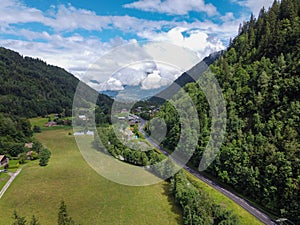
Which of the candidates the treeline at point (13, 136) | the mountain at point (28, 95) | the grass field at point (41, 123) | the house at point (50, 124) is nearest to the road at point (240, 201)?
the treeline at point (13, 136)

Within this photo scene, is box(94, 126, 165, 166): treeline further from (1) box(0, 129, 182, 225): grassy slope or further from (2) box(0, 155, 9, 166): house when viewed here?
(2) box(0, 155, 9, 166): house

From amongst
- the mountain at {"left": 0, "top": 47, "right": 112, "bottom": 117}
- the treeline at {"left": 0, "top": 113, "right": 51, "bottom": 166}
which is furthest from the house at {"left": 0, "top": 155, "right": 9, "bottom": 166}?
the mountain at {"left": 0, "top": 47, "right": 112, "bottom": 117}

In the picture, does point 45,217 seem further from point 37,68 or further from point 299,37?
point 37,68

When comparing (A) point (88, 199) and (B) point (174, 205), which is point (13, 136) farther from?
(B) point (174, 205)

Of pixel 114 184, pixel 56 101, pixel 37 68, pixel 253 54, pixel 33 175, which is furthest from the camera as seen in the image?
pixel 37 68

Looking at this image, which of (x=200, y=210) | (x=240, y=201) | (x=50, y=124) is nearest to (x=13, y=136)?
(x=50, y=124)

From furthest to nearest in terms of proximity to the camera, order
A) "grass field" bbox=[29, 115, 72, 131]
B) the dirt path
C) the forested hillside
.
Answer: "grass field" bbox=[29, 115, 72, 131] → the dirt path → the forested hillside

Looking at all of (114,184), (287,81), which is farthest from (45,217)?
(287,81)
